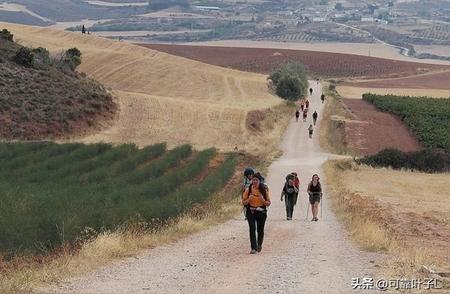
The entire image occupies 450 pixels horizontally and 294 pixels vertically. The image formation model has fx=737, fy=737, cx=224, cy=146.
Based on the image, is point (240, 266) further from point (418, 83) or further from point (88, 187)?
point (418, 83)

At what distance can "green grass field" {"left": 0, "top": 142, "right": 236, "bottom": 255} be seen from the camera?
15.4 m

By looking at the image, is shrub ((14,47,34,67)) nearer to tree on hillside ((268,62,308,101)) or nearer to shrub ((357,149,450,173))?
shrub ((357,149,450,173))

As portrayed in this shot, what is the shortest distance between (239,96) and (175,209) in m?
56.9

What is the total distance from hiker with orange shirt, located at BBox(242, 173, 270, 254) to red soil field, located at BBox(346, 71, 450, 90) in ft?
340

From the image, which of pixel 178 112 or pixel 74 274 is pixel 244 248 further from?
pixel 178 112

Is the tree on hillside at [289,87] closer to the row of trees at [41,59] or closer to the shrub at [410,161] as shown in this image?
the row of trees at [41,59]

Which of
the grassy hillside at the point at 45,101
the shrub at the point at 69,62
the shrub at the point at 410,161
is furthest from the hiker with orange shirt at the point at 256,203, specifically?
the shrub at the point at 69,62

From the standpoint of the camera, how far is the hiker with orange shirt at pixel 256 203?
15.0m

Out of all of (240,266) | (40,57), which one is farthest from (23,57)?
(240,266)

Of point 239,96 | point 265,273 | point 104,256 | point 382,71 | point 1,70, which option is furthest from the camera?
point 382,71

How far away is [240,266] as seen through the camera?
547 inches

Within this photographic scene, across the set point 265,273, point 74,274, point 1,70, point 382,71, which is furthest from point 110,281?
point 382,71

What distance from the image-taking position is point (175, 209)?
2091 centimetres


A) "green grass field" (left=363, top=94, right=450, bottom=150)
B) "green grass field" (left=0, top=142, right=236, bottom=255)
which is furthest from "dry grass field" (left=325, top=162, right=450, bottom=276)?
"green grass field" (left=363, top=94, right=450, bottom=150)
